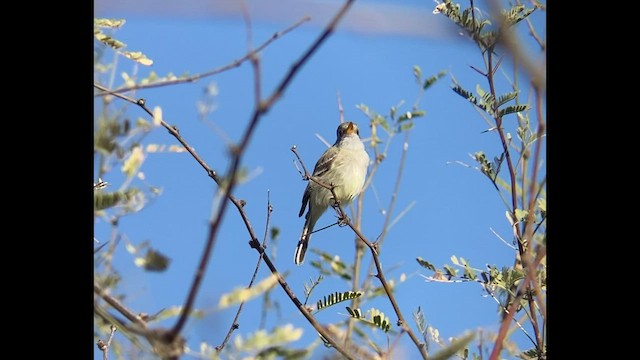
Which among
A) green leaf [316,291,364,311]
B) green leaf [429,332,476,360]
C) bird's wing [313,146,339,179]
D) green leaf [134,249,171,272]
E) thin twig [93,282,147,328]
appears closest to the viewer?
green leaf [429,332,476,360]

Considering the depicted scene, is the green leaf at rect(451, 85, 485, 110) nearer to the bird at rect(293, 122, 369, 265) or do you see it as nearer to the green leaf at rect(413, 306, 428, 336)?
the green leaf at rect(413, 306, 428, 336)

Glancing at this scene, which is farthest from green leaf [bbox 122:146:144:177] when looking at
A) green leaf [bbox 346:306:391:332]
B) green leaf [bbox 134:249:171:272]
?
green leaf [bbox 346:306:391:332]

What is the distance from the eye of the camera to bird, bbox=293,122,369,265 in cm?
577

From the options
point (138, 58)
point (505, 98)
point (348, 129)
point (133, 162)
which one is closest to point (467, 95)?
point (505, 98)

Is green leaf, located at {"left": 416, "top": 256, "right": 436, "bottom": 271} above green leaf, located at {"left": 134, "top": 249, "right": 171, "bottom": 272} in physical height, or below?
above

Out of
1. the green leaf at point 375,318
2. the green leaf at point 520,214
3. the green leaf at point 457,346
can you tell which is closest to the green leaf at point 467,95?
the green leaf at point 520,214

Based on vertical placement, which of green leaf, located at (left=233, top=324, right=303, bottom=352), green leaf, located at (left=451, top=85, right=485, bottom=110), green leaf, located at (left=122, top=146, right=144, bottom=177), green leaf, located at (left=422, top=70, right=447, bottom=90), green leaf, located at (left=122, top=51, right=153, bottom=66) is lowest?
green leaf, located at (left=233, top=324, right=303, bottom=352)

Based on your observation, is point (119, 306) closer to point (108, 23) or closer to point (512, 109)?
point (108, 23)

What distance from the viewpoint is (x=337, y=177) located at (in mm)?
5914

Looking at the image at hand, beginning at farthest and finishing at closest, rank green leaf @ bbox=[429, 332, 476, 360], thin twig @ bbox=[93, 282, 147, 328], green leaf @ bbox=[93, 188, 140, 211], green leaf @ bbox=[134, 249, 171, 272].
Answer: green leaf @ bbox=[93, 188, 140, 211], green leaf @ bbox=[134, 249, 171, 272], thin twig @ bbox=[93, 282, 147, 328], green leaf @ bbox=[429, 332, 476, 360]

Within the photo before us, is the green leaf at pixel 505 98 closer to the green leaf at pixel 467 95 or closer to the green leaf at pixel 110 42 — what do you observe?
the green leaf at pixel 467 95

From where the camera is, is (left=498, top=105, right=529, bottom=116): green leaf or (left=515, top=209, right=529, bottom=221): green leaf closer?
(left=515, top=209, right=529, bottom=221): green leaf

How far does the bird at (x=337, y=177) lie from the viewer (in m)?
5.77
